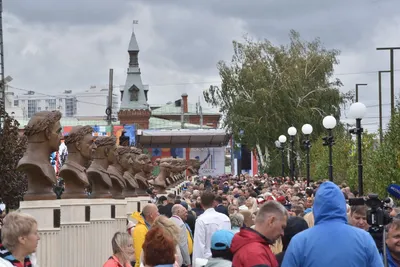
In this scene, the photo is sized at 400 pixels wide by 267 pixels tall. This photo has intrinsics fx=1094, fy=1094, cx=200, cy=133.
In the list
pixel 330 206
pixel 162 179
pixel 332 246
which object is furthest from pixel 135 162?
pixel 332 246

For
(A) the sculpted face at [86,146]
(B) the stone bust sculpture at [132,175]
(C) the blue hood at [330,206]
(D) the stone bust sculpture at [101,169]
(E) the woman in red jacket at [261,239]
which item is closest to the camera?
(C) the blue hood at [330,206]

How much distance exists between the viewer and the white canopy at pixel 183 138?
104 metres

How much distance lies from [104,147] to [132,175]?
4.49 metres

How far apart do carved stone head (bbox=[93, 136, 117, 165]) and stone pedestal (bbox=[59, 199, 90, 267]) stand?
277cm

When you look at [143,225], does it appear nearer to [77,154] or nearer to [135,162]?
[77,154]

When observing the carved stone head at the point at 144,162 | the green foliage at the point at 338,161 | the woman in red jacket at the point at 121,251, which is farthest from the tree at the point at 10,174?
the green foliage at the point at 338,161

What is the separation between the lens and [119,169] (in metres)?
22.2

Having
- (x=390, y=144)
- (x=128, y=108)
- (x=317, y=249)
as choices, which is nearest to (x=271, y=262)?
(x=317, y=249)

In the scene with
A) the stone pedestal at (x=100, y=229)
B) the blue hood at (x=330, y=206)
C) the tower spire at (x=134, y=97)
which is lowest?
the stone pedestal at (x=100, y=229)

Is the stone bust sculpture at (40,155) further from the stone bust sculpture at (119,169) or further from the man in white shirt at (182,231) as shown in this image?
the stone bust sculpture at (119,169)

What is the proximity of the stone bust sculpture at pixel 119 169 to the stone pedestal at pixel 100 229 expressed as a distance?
192cm

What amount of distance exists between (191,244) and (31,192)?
3.26m

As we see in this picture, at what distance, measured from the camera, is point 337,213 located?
27.3ft

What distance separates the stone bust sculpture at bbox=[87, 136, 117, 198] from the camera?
18688 millimetres
